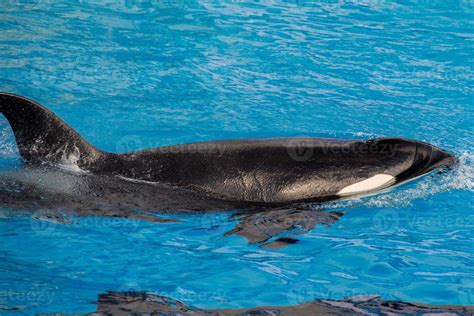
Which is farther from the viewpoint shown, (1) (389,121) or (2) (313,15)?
(2) (313,15)

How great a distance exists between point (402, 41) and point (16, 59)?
7084 mm

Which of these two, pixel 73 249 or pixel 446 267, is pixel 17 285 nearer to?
pixel 73 249

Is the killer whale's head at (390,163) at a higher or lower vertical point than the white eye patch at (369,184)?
higher

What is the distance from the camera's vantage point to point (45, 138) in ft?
24.0

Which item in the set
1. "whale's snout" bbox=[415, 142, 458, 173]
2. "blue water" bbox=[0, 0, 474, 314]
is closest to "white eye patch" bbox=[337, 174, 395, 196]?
"blue water" bbox=[0, 0, 474, 314]

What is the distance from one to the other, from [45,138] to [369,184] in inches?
126

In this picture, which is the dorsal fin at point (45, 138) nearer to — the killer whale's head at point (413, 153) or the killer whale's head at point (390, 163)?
the killer whale's head at point (390, 163)

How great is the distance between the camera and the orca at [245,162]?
701cm

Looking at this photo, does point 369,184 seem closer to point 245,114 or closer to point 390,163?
point 390,163

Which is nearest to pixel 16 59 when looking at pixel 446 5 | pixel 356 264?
pixel 356 264

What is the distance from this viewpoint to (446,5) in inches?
655

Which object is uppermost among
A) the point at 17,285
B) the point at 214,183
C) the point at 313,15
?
the point at 313,15

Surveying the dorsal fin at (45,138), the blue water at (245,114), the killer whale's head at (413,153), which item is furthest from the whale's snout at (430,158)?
the dorsal fin at (45,138)

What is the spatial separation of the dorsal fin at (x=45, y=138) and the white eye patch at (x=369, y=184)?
2438 millimetres
